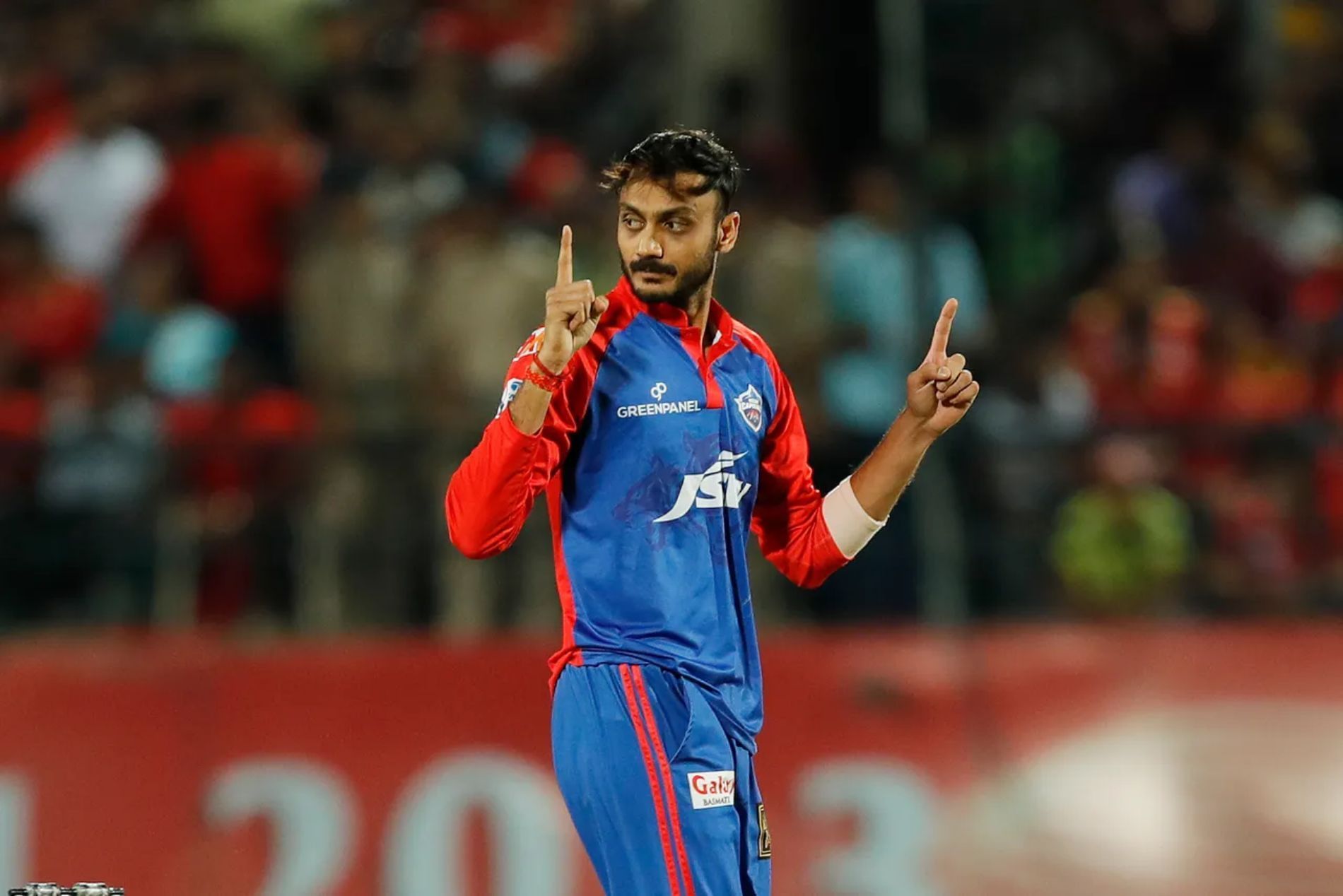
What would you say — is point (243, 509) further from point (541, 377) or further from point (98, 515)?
point (541, 377)

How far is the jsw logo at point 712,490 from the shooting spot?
4.71 meters

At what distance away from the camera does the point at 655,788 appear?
178 inches

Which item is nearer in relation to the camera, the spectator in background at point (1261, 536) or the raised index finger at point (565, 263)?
the raised index finger at point (565, 263)

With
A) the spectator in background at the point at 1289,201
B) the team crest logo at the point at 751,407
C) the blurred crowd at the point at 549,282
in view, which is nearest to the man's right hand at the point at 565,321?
the team crest logo at the point at 751,407

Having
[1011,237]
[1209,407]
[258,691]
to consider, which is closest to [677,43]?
[1011,237]

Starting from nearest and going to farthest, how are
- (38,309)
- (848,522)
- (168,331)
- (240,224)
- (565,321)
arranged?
(565,321)
(848,522)
(168,331)
(38,309)
(240,224)

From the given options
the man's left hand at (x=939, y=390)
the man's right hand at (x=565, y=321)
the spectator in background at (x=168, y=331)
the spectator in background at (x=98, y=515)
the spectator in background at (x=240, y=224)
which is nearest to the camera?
the man's right hand at (x=565, y=321)

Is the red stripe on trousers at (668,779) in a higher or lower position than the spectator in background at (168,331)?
lower

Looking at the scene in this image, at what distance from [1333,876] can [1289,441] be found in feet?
6.13

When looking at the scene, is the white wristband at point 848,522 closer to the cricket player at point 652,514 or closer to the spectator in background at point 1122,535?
the cricket player at point 652,514

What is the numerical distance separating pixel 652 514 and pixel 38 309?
609 centimetres

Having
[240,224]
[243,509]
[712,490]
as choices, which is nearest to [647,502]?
[712,490]

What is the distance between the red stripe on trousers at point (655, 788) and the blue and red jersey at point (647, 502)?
11cm

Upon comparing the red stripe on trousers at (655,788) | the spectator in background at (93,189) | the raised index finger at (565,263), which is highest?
the spectator in background at (93,189)
